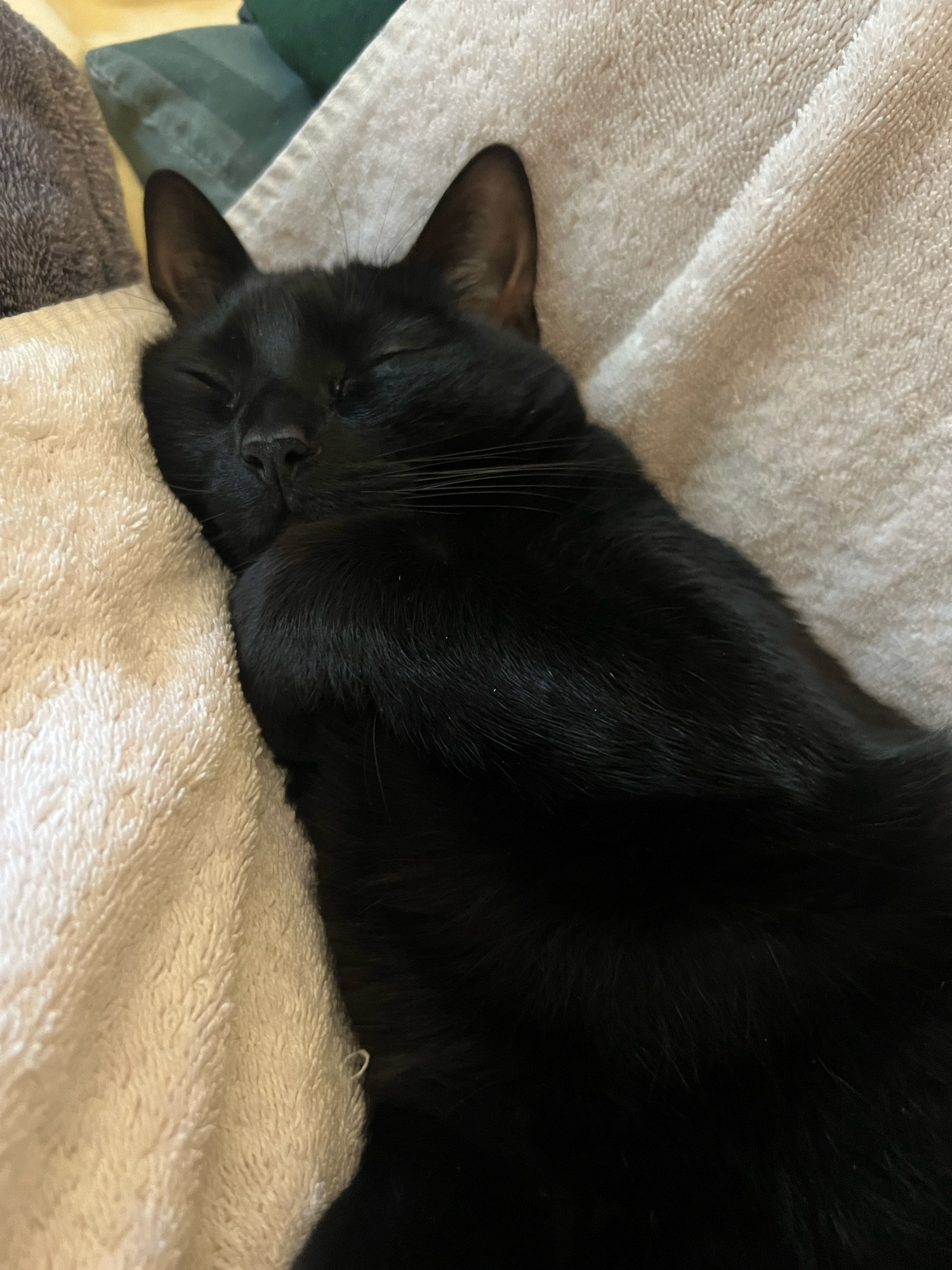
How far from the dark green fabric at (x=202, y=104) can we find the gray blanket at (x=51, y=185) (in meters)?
0.08

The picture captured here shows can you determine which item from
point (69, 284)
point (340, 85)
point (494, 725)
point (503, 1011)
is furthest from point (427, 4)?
point (503, 1011)

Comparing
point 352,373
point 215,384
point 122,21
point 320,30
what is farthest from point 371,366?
point 122,21

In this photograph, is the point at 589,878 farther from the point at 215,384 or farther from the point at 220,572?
the point at 215,384

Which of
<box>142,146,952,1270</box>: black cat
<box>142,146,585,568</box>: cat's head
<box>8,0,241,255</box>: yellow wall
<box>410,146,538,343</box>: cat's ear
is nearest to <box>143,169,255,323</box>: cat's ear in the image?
<box>142,146,585,568</box>: cat's head

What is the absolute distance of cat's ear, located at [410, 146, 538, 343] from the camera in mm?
928

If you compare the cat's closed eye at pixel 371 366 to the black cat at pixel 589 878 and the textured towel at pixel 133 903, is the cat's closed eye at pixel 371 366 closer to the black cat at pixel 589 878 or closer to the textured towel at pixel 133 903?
the black cat at pixel 589 878

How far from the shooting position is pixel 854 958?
0.63m

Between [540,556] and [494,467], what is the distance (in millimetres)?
118

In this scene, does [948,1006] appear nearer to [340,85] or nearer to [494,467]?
[494,467]

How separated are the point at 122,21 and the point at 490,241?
730 millimetres

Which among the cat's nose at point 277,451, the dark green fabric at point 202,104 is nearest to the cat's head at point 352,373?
the cat's nose at point 277,451

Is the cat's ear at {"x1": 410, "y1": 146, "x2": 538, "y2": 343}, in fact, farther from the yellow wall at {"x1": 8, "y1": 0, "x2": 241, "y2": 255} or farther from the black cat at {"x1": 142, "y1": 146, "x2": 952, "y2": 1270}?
the yellow wall at {"x1": 8, "y1": 0, "x2": 241, "y2": 255}

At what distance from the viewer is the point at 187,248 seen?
1021 mm

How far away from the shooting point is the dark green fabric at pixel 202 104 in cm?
109
